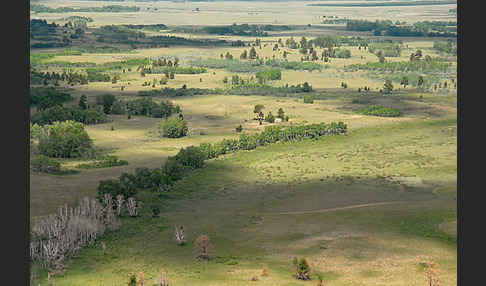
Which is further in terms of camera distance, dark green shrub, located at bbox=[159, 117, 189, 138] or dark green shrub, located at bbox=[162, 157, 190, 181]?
dark green shrub, located at bbox=[159, 117, 189, 138]

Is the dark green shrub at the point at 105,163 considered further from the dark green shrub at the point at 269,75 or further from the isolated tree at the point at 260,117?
the dark green shrub at the point at 269,75

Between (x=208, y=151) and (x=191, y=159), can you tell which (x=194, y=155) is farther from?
(x=208, y=151)

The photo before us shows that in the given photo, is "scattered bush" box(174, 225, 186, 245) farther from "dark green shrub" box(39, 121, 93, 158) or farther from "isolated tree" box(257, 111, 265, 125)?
"isolated tree" box(257, 111, 265, 125)

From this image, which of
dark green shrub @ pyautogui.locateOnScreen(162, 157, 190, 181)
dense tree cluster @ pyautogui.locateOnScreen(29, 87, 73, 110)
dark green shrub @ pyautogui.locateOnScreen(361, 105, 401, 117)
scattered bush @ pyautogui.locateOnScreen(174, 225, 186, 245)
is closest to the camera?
scattered bush @ pyautogui.locateOnScreen(174, 225, 186, 245)

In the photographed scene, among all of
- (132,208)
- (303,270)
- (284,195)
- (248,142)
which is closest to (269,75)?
(248,142)

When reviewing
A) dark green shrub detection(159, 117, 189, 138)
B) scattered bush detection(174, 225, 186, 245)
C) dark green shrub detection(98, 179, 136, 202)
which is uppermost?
dark green shrub detection(159, 117, 189, 138)

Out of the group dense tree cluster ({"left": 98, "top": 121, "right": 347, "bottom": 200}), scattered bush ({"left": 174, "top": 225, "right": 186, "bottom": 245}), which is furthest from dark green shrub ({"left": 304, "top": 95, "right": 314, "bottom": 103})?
scattered bush ({"left": 174, "top": 225, "right": 186, "bottom": 245})

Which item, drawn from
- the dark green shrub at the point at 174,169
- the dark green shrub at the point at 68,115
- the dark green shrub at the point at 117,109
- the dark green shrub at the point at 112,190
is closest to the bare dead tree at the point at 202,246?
the dark green shrub at the point at 112,190

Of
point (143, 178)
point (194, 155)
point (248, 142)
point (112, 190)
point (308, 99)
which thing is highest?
point (308, 99)

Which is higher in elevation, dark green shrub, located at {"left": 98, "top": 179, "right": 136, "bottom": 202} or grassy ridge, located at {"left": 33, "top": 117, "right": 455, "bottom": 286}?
dark green shrub, located at {"left": 98, "top": 179, "right": 136, "bottom": 202}

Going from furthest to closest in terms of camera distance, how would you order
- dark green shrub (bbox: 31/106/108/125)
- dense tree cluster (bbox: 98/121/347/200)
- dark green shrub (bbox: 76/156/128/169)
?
1. dark green shrub (bbox: 31/106/108/125)
2. dark green shrub (bbox: 76/156/128/169)
3. dense tree cluster (bbox: 98/121/347/200)

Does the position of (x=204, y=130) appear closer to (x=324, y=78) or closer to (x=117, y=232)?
(x=117, y=232)
